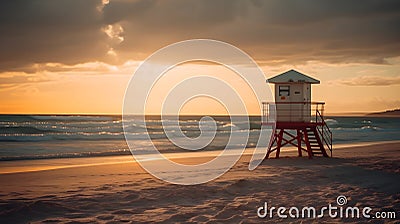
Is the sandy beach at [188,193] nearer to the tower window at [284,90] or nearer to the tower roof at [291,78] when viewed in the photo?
the tower window at [284,90]

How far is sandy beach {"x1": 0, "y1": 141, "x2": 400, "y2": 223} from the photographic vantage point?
9.81 metres

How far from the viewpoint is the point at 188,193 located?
12.1m

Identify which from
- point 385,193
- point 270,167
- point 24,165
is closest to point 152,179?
point 270,167

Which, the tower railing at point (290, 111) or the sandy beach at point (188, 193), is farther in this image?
the tower railing at point (290, 111)

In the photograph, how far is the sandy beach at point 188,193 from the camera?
32.2 feet

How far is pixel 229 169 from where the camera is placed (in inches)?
691

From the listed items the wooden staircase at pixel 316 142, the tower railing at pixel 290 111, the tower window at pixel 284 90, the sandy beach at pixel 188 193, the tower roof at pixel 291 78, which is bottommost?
the sandy beach at pixel 188 193

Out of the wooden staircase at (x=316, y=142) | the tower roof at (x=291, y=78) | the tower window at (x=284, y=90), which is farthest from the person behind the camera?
the wooden staircase at (x=316, y=142)

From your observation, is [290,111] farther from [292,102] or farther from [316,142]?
[316,142]

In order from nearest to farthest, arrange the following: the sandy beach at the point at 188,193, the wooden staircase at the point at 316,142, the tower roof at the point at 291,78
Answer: the sandy beach at the point at 188,193, the tower roof at the point at 291,78, the wooden staircase at the point at 316,142

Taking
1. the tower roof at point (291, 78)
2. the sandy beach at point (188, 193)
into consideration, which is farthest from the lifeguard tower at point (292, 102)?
the sandy beach at point (188, 193)

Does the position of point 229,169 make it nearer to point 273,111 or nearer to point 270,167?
point 270,167

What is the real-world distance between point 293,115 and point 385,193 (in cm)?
869

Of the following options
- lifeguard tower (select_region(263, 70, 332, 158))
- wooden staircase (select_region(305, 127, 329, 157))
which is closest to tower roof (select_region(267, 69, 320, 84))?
lifeguard tower (select_region(263, 70, 332, 158))
